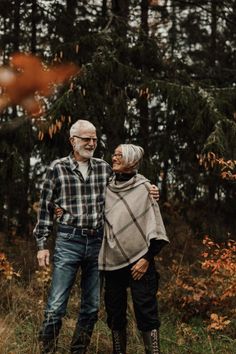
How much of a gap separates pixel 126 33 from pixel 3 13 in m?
2.97

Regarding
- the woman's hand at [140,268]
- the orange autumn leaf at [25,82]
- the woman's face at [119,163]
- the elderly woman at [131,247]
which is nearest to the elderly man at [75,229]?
the elderly woman at [131,247]

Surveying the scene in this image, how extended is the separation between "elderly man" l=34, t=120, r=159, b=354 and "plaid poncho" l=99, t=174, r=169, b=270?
17 cm

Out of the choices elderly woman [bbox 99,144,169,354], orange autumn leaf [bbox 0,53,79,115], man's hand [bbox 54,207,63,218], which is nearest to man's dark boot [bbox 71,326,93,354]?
elderly woman [bbox 99,144,169,354]

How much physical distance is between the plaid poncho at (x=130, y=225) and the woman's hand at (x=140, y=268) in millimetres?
59

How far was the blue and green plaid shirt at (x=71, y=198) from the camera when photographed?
459 cm

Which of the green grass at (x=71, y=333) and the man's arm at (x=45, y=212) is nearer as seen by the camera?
the man's arm at (x=45, y=212)

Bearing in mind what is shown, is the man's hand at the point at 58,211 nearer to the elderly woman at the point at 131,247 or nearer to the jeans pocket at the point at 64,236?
the jeans pocket at the point at 64,236

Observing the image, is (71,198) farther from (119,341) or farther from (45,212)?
(119,341)

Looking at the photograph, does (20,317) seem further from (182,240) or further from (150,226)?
(182,240)

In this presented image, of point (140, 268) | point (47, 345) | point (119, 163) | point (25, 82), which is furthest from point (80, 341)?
point (25, 82)

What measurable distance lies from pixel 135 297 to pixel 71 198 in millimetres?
1041

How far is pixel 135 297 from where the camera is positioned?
4445 mm

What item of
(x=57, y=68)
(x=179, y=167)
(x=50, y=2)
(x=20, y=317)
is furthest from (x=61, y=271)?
(x=50, y=2)

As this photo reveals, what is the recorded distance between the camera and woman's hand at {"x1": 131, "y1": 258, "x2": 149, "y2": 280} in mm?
4367
